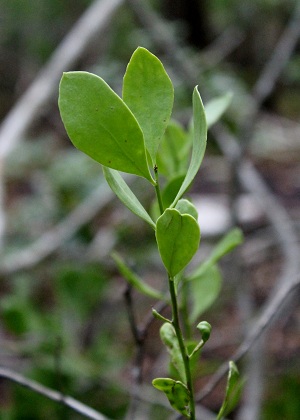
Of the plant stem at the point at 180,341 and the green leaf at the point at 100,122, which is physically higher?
the green leaf at the point at 100,122

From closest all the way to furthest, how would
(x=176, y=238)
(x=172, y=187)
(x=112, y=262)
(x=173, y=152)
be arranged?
(x=176, y=238), (x=172, y=187), (x=173, y=152), (x=112, y=262)

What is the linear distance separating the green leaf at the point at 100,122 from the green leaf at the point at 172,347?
5.5 inches

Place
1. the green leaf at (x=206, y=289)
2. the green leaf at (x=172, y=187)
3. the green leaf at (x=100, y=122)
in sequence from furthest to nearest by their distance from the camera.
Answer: the green leaf at (x=206, y=289), the green leaf at (x=172, y=187), the green leaf at (x=100, y=122)

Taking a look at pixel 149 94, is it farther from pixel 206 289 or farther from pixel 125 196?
pixel 206 289

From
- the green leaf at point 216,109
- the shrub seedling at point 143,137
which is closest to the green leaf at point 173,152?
the green leaf at point 216,109

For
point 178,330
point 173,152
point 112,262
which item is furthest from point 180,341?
point 112,262

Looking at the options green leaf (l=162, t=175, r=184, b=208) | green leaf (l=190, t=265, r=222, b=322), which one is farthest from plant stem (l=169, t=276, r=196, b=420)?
green leaf (l=190, t=265, r=222, b=322)

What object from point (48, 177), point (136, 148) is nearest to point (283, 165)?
point (48, 177)

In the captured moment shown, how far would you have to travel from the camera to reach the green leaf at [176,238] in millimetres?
364

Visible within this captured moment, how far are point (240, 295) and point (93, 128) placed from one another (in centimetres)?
99

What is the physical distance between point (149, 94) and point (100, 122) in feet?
0.14

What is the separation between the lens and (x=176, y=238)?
37cm

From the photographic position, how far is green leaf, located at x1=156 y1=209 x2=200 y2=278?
0.36 metres

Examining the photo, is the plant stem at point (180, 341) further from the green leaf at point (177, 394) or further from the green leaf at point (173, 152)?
the green leaf at point (173, 152)
